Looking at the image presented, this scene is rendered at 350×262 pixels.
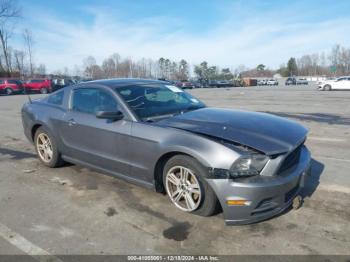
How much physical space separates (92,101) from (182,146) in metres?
1.94

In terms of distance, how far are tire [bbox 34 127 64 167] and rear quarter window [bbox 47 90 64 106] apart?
19.5 inches

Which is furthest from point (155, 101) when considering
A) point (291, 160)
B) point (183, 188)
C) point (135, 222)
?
point (291, 160)

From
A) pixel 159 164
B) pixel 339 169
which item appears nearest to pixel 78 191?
pixel 159 164

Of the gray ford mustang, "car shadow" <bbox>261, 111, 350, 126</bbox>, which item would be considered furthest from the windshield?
"car shadow" <bbox>261, 111, 350, 126</bbox>

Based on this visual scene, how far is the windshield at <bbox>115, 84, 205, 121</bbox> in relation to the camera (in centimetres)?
407

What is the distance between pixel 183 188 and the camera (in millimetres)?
3506

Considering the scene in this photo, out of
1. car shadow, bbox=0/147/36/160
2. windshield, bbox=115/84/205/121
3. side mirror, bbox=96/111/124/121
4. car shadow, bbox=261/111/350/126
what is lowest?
car shadow, bbox=0/147/36/160

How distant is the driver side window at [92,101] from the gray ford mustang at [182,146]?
14mm

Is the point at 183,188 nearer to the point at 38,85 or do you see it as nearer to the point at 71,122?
the point at 71,122

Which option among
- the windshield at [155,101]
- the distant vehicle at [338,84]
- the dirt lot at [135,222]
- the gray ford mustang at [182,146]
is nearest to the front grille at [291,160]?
the gray ford mustang at [182,146]

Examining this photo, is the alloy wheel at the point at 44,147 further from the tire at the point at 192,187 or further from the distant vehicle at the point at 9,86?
the distant vehicle at the point at 9,86

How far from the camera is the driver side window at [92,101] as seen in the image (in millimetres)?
4270

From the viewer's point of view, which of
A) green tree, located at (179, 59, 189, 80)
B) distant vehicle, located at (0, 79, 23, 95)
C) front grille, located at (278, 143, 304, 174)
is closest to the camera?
front grille, located at (278, 143, 304, 174)

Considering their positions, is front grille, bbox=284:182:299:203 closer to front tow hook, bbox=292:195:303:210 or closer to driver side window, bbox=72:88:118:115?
front tow hook, bbox=292:195:303:210
